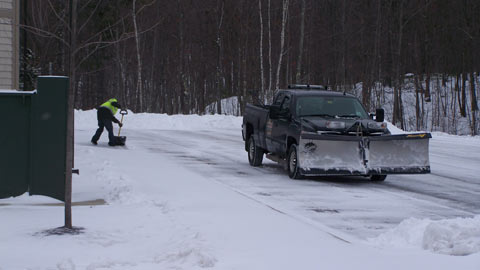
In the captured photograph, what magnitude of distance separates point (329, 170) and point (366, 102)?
29157mm

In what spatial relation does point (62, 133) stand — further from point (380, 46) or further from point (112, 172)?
point (380, 46)

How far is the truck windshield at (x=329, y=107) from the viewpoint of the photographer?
44.3 feet

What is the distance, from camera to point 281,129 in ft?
44.8

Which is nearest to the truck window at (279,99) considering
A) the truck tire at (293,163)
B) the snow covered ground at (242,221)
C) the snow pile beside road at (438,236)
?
the snow covered ground at (242,221)

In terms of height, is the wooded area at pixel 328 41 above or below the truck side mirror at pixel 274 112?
above

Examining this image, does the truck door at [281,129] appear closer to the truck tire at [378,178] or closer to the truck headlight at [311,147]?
the truck headlight at [311,147]

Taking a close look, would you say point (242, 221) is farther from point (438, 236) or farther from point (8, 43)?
point (8, 43)

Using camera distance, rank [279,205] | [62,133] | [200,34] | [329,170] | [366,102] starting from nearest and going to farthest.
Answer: [62,133], [279,205], [329,170], [366,102], [200,34]

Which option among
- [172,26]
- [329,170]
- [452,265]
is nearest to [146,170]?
[329,170]

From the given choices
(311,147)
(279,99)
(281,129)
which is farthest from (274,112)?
(311,147)

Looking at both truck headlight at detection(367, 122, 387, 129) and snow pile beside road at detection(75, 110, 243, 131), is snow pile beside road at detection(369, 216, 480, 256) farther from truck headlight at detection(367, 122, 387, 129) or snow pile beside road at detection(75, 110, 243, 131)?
snow pile beside road at detection(75, 110, 243, 131)

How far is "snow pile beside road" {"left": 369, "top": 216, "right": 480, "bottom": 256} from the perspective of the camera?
263 inches

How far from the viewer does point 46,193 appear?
9250mm

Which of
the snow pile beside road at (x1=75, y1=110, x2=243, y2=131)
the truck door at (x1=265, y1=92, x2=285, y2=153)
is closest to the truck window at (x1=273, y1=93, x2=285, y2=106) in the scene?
the truck door at (x1=265, y1=92, x2=285, y2=153)
